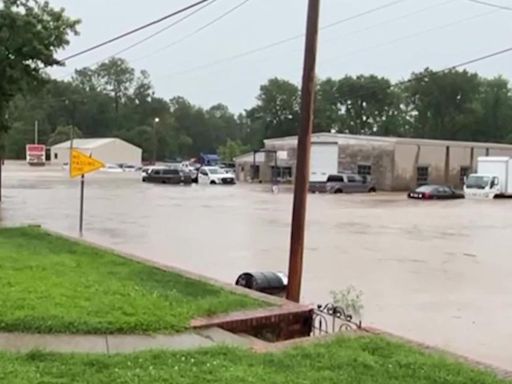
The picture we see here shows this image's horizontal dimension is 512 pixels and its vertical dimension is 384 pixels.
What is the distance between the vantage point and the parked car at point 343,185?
173ft

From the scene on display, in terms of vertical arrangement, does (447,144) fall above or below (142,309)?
above

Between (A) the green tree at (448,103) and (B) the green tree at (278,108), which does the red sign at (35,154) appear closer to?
(B) the green tree at (278,108)

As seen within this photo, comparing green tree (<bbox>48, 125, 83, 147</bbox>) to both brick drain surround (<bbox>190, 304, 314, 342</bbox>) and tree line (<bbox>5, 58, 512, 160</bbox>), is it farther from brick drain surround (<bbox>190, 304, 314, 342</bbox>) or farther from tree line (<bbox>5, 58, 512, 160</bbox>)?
brick drain surround (<bbox>190, 304, 314, 342</bbox>)

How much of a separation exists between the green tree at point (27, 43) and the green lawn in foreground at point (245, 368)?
19.1m

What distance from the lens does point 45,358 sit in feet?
18.0

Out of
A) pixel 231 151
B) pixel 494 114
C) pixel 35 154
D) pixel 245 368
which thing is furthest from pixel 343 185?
pixel 35 154

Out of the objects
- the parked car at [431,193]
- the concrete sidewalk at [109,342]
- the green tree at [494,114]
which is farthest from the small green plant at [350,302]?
the green tree at [494,114]

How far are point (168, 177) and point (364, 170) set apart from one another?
1765 centimetres

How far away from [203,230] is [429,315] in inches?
494

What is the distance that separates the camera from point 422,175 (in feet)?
200

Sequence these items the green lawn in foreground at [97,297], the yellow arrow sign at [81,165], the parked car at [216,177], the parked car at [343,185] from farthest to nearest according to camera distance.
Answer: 1. the parked car at [216,177]
2. the parked car at [343,185]
3. the yellow arrow sign at [81,165]
4. the green lawn in foreground at [97,297]

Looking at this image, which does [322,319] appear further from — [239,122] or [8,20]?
[239,122]

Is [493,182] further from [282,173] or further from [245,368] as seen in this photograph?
[245,368]

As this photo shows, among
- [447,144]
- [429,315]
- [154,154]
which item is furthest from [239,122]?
[429,315]
